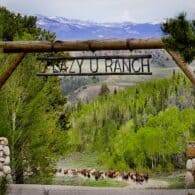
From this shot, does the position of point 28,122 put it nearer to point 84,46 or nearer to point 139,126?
point 84,46

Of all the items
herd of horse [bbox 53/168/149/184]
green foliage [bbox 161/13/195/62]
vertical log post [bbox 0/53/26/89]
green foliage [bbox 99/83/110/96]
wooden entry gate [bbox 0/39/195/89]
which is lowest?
herd of horse [bbox 53/168/149/184]

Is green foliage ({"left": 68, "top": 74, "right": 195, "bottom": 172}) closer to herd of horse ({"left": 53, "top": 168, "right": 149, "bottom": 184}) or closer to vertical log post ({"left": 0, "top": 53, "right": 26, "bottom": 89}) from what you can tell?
herd of horse ({"left": 53, "top": 168, "right": 149, "bottom": 184})

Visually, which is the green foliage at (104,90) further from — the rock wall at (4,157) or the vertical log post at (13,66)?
the vertical log post at (13,66)

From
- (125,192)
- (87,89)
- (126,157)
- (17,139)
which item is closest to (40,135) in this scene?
(17,139)

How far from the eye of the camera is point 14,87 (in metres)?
14.6

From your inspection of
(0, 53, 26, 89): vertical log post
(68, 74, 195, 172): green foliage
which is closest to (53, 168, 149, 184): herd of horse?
(68, 74, 195, 172): green foliage

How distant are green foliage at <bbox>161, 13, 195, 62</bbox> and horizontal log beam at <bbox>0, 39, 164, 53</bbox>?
2107 millimetres

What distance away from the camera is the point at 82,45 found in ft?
34.0

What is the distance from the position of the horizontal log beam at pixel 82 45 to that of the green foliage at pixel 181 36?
2107mm

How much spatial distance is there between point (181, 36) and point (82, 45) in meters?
2.93

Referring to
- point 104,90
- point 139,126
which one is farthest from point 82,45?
point 104,90

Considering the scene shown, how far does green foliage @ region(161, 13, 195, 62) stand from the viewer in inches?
301

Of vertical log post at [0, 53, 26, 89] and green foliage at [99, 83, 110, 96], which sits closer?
vertical log post at [0, 53, 26, 89]

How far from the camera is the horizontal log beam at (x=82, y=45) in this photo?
33.1 ft
